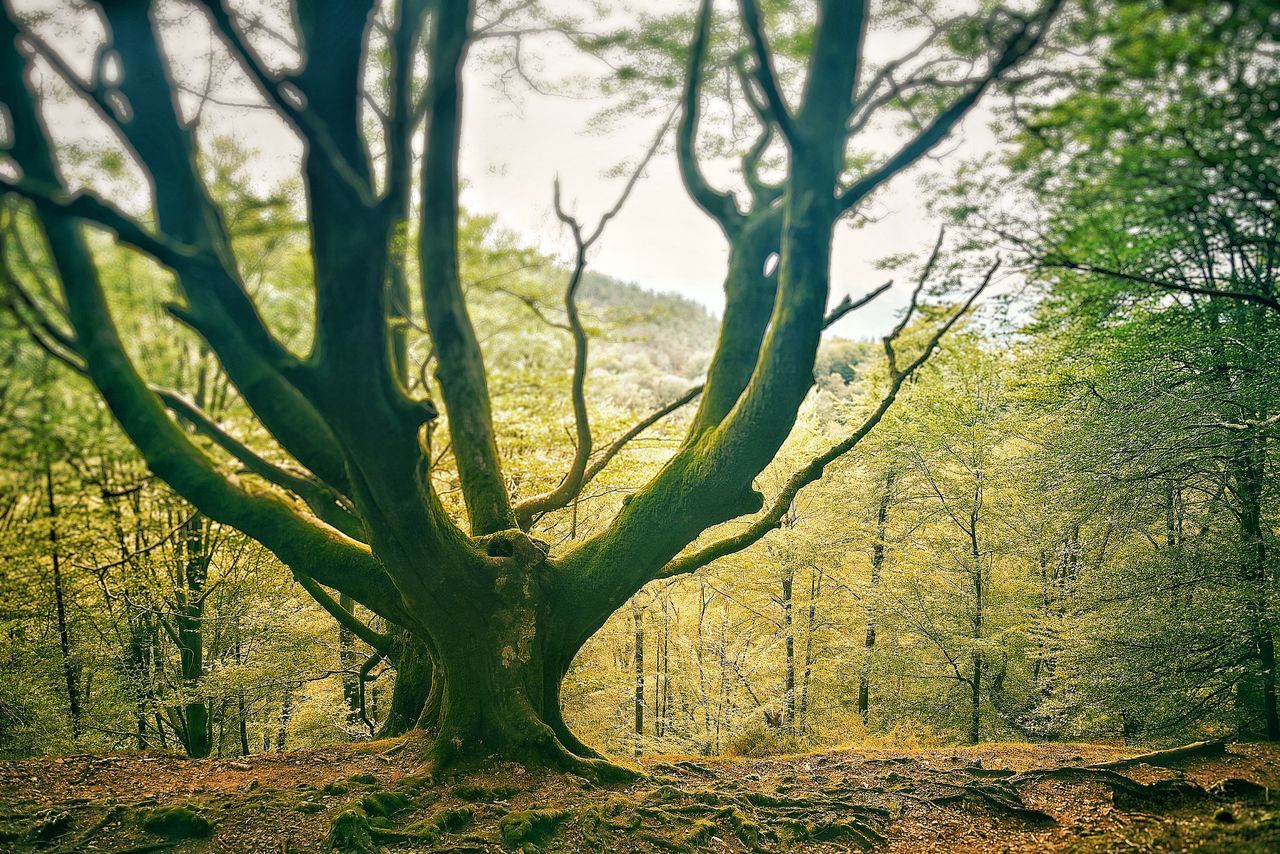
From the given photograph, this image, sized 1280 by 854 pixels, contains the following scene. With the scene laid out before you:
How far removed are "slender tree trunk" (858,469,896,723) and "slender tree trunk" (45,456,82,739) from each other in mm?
14299

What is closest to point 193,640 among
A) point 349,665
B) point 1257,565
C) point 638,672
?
point 349,665

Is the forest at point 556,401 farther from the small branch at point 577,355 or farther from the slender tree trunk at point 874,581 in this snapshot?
the slender tree trunk at point 874,581

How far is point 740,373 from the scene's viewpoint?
5332 millimetres

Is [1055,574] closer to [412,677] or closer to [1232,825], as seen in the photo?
[1232,825]

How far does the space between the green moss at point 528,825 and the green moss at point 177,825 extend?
194 centimetres

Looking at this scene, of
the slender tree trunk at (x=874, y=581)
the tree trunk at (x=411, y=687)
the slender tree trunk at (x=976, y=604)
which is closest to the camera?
the tree trunk at (x=411, y=687)

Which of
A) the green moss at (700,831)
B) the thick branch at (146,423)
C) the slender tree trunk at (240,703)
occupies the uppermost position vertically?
the thick branch at (146,423)

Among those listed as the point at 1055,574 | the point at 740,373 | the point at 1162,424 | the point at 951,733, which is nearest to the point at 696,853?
the point at 740,373

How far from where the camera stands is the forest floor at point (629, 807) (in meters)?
4.16

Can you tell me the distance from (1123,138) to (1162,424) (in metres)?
5.89

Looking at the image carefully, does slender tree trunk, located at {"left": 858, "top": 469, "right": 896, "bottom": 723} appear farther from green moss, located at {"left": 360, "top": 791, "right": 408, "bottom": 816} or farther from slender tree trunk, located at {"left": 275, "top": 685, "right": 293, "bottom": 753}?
slender tree trunk, located at {"left": 275, "top": 685, "right": 293, "bottom": 753}

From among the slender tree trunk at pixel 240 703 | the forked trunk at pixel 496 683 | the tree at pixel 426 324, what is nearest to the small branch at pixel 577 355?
the tree at pixel 426 324

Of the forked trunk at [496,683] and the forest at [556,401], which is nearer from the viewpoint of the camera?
the forest at [556,401]

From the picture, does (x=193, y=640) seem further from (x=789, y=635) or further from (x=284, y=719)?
(x=789, y=635)
